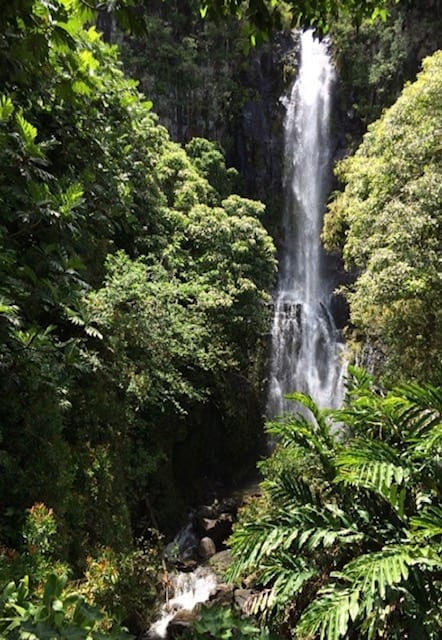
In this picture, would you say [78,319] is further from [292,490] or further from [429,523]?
[429,523]

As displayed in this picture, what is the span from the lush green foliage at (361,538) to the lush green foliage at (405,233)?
3605 mm

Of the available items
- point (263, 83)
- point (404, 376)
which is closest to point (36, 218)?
point (404, 376)

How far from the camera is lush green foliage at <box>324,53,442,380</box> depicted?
7152 mm

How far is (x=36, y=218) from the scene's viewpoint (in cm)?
395

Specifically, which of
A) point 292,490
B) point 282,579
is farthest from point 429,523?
point 292,490

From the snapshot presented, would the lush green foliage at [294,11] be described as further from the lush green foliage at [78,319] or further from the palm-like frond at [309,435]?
the palm-like frond at [309,435]

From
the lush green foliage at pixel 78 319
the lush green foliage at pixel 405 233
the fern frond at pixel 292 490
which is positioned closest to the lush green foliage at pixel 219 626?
the lush green foliage at pixel 78 319

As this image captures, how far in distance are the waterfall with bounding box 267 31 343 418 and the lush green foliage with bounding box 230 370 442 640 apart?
9.99 meters

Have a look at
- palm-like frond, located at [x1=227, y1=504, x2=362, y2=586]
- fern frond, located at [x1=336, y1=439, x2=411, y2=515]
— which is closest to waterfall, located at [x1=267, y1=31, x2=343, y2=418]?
palm-like frond, located at [x1=227, y1=504, x2=362, y2=586]

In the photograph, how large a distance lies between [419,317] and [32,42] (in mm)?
6798

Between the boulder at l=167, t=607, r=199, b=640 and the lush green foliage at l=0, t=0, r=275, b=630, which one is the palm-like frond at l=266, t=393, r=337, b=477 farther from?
the boulder at l=167, t=607, r=199, b=640

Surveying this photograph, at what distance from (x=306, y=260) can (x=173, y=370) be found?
12.3 metres

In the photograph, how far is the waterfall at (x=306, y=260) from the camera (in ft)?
47.1

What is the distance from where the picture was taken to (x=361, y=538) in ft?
10.0
